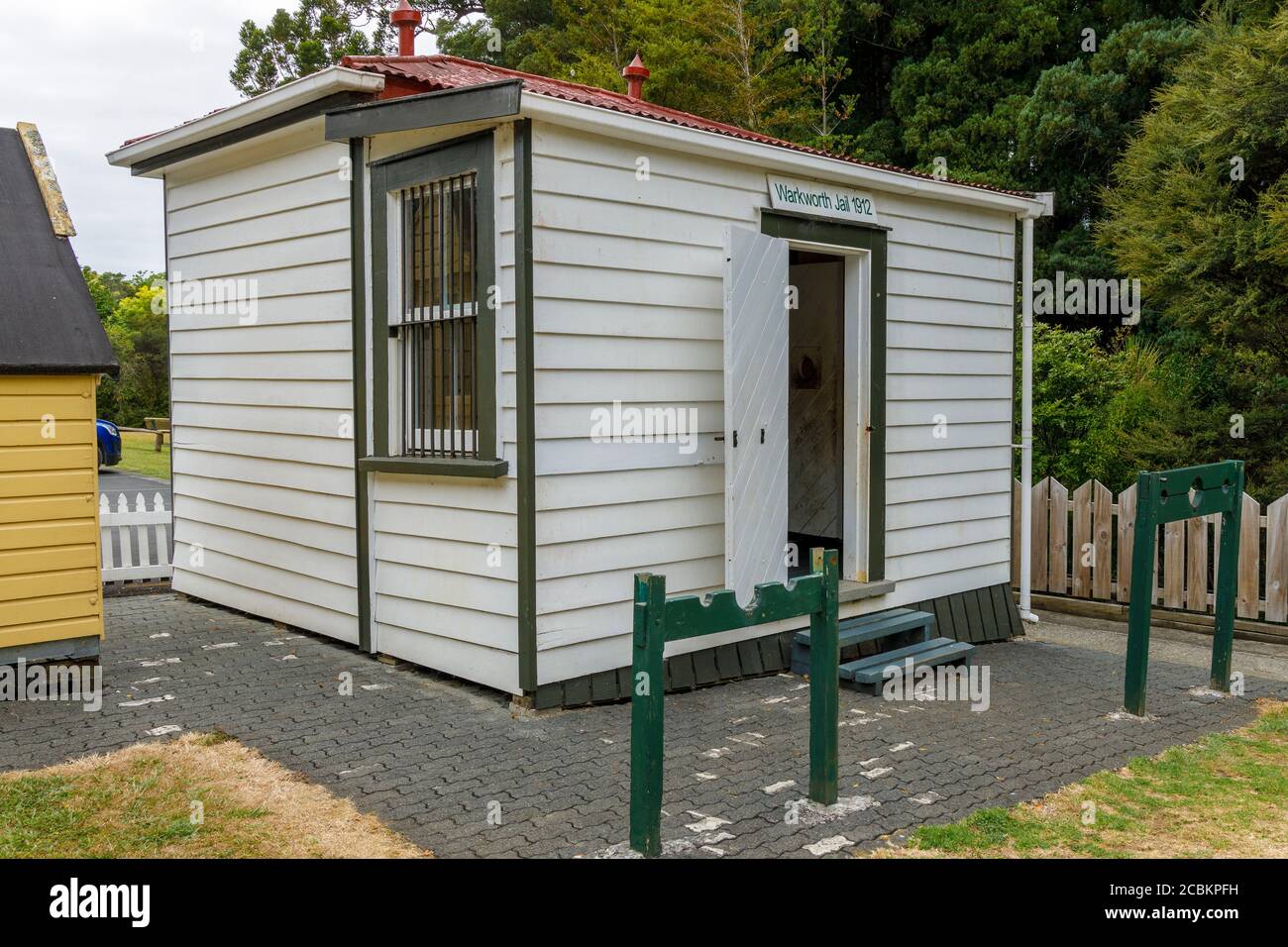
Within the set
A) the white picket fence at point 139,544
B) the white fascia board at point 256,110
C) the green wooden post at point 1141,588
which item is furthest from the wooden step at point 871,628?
the white picket fence at point 139,544

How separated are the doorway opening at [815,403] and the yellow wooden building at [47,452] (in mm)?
5259

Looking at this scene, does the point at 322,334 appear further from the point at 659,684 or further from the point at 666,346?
the point at 659,684

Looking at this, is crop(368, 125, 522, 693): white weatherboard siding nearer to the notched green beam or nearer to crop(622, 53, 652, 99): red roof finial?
the notched green beam

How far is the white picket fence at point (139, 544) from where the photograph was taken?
30.6 ft

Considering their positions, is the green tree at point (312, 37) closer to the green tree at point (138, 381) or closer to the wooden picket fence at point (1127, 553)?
the green tree at point (138, 381)

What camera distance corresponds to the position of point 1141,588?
6160 millimetres

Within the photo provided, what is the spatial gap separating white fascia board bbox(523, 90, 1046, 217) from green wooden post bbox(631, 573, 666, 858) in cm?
287

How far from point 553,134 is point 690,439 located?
1950 millimetres

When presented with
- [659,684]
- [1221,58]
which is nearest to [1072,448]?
[1221,58]

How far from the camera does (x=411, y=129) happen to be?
6340mm

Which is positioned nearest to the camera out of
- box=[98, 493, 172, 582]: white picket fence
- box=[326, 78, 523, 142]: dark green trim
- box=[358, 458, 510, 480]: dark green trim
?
box=[326, 78, 523, 142]: dark green trim

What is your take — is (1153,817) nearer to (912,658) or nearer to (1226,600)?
(912,658)

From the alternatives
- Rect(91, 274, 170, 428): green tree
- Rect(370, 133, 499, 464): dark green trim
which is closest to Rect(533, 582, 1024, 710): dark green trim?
Rect(370, 133, 499, 464): dark green trim

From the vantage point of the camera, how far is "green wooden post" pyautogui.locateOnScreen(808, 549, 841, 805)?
463 cm
